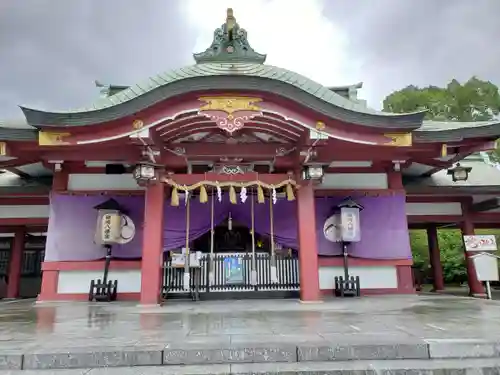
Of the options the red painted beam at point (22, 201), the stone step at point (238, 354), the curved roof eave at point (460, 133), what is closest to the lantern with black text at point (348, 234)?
the curved roof eave at point (460, 133)

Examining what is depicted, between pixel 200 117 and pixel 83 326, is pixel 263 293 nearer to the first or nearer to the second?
pixel 200 117

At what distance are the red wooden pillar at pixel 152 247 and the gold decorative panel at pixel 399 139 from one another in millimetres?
5042

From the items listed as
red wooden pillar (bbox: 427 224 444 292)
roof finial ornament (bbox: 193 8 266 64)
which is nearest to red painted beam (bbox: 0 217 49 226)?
roof finial ornament (bbox: 193 8 266 64)

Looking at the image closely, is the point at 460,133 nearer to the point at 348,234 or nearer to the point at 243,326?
the point at 348,234

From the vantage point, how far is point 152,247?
8.10 m

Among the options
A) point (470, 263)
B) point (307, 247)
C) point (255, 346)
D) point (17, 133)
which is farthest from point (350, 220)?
point (17, 133)

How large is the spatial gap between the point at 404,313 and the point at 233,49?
8192 millimetres

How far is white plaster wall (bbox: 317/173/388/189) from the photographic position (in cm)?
1007

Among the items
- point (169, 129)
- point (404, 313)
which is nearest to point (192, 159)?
point (169, 129)

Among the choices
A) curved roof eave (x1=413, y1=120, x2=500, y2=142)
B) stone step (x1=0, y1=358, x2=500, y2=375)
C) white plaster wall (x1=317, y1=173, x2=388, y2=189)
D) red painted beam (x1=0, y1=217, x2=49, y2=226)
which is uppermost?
curved roof eave (x1=413, y1=120, x2=500, y2=142)

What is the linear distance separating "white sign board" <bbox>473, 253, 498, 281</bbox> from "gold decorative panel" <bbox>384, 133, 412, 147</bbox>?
3.43 metres

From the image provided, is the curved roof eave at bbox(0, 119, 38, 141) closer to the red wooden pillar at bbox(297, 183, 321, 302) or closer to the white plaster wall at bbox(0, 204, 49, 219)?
the white plaster wall at bbox(0, 204, 49, 219)

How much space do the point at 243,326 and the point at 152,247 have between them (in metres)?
3.81

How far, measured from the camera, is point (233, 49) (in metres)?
10.9
